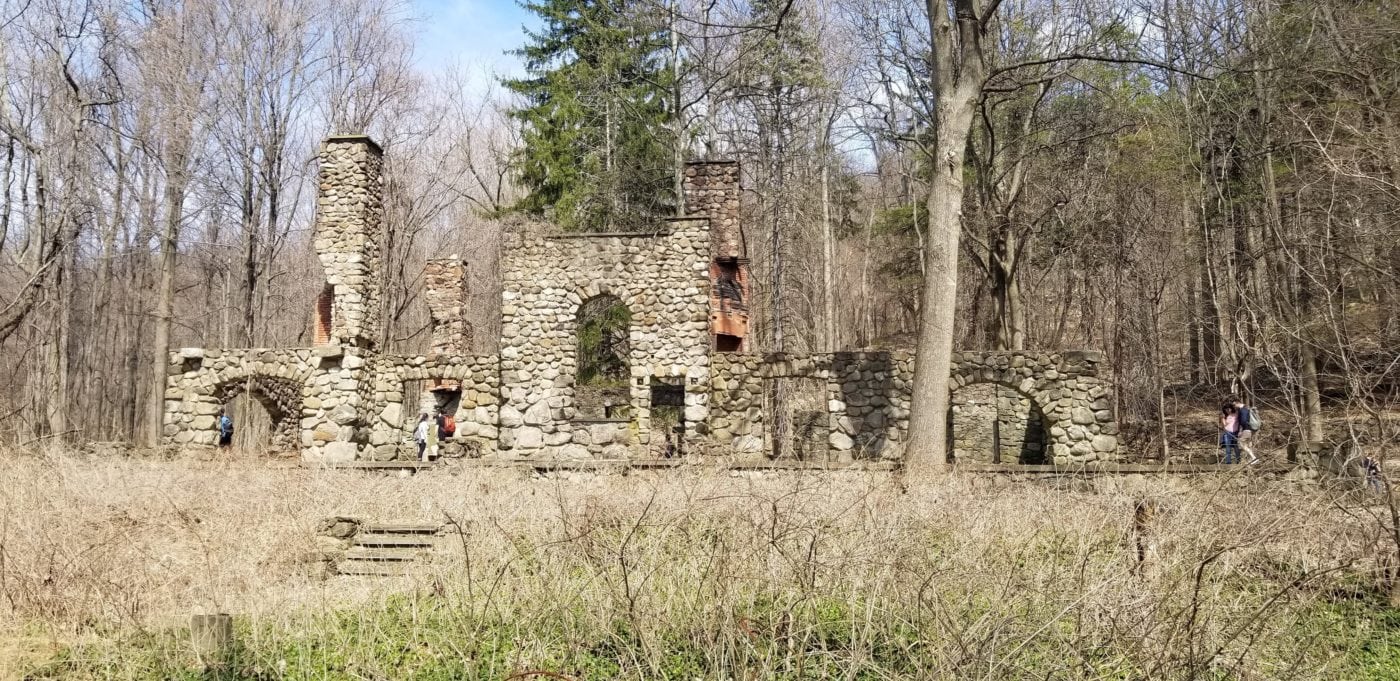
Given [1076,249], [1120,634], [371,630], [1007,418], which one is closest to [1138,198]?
[1076,249]

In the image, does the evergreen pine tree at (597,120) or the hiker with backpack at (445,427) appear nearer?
the hiker with backpack at (445,427)

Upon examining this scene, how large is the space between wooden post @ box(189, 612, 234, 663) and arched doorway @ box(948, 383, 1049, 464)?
16.3 metres

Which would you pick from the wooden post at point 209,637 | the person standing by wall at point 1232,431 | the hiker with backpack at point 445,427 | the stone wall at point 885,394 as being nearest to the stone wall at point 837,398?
the stone wall at point 885,394

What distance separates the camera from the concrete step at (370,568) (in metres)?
→ 7.70

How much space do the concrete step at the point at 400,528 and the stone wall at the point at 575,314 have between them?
24.5ft

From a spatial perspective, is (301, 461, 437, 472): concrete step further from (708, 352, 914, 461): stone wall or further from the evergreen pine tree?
the evergreen pine tree

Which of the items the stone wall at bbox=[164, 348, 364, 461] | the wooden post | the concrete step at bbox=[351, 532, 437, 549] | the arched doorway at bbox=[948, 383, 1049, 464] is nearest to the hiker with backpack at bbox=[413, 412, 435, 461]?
the stone wall at bbox=[164, 348, 364, 461]

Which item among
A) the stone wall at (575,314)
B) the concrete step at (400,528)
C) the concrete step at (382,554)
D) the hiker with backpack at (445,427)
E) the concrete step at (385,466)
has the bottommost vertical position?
the concrete step at (382,554)

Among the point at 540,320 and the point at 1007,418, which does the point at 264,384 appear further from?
the point at 1007,418

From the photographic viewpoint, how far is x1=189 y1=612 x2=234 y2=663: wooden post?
17.2ft

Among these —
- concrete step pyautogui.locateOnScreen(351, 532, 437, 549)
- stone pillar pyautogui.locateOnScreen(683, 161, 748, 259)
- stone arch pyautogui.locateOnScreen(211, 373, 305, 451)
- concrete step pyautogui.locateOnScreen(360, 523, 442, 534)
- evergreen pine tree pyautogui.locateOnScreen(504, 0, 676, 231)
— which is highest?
evergreen pine tree pyautogui.locateOnScreen(504, 0, 676, 231)

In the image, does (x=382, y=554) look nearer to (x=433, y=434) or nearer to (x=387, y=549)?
(x=387, y=549)

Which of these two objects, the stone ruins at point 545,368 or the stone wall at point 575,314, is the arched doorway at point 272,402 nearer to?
the stone ruins at point 545,368

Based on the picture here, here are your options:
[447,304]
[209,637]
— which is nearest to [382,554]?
[209,637]
